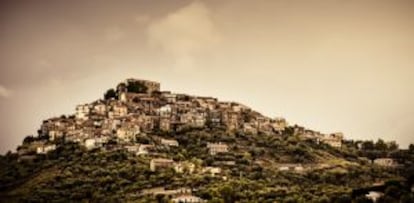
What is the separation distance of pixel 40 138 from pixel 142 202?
50.6 feet

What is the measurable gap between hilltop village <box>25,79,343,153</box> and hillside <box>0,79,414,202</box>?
0.07 meters

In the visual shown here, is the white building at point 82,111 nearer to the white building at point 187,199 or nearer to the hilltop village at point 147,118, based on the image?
the hilltop village at point 147,118

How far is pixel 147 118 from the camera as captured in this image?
46.5 metres

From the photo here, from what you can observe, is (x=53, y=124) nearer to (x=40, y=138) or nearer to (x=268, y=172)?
(x=40, y=138)

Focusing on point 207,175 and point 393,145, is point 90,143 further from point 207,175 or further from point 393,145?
point 393,145

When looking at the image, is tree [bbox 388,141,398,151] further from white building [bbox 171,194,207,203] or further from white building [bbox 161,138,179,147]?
white building [bbox 171,194,207,203]

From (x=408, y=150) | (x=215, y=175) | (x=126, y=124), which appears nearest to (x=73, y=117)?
(x=126, y=124)

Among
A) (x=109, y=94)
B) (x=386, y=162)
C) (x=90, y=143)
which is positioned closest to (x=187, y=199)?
(x=90, y=143)

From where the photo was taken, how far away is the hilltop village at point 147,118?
4447 cm

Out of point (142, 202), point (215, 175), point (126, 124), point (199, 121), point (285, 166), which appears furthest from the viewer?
point (199, 121)

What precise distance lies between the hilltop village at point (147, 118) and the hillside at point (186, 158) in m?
0.07

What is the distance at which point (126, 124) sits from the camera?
44781 millimetres

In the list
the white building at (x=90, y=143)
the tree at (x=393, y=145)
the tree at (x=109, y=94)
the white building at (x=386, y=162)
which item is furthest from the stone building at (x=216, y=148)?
the tree at (x=393, y=145)

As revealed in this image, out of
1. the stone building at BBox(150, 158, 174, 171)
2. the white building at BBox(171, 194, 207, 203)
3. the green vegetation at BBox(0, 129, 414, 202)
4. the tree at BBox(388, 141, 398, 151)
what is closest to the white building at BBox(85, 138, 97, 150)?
the green vegetation at BBox(0, 129, 414, 202)
